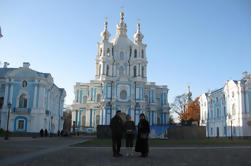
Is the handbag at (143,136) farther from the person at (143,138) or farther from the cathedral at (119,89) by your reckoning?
the cathedral at (119,89)

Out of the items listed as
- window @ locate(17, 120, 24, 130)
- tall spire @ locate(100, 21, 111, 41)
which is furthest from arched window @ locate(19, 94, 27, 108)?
tall spire @ locate(100, 21, 111, 41)

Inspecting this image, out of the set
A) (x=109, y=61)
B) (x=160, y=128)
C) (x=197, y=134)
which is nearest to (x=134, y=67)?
(x=109, y=61)

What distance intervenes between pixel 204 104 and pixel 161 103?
34.6 feet

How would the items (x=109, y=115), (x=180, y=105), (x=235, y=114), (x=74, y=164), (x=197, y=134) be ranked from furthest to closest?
(x=180, y=105)
(x=109, y=115)
(x=235, y=114)
(x=197, y=134)
(x=74, y=164)

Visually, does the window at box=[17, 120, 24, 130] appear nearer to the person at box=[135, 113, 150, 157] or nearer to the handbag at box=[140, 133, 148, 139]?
the person at box=[135, 113, 150, 157]

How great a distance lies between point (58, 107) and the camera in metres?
49.3

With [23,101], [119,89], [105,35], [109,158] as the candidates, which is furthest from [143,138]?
[105,35]

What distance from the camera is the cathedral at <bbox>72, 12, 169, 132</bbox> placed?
5675cm

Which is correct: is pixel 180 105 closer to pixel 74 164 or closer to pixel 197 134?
pixel 197 134

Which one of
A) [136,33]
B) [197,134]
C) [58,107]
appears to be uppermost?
[136,33]

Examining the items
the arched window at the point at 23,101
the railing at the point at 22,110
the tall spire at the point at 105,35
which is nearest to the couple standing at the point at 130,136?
the railing at the point at 22,110

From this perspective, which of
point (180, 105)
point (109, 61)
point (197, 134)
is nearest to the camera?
point (197, 134)

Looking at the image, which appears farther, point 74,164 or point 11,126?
point 11,126

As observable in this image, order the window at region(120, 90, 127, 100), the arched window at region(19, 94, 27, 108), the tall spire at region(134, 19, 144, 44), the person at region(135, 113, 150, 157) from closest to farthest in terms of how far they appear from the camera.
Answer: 1. the person at region(135, 113, 150, 157)
2. the arched window at region(19, 94, 27, 108)
3. the window at region(120, 90, 127, 100)
4. the tall spire at region(134, 19, 144, 44)
